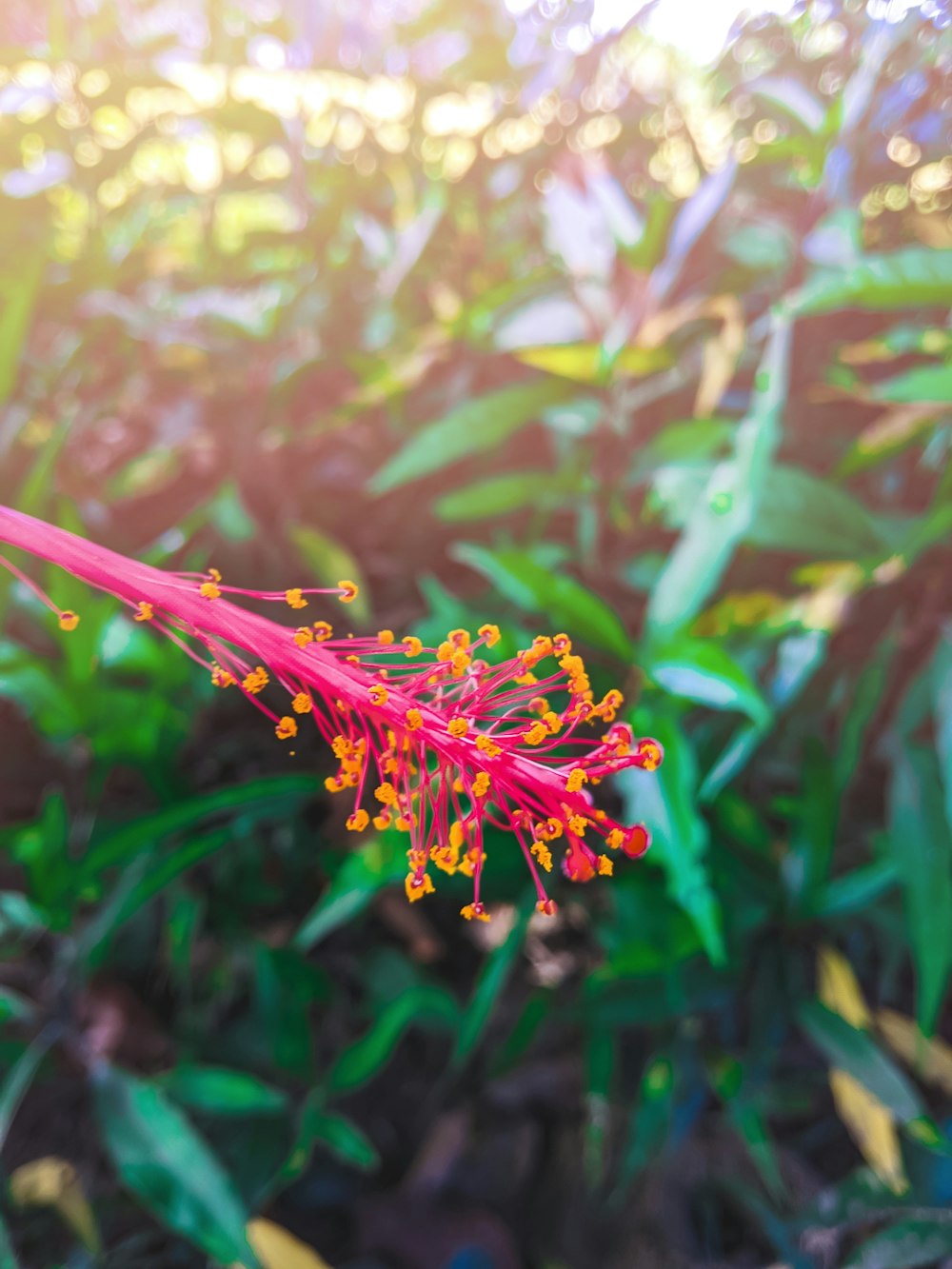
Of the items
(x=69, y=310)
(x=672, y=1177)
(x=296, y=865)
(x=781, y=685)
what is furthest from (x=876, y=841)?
(x=69, y=310)

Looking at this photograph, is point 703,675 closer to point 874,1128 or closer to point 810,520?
point 810,520

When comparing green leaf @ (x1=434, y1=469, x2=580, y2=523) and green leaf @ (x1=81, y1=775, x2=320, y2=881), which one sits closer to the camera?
green leaf @ (x1=81, y1=775, x2=320, y2=881)

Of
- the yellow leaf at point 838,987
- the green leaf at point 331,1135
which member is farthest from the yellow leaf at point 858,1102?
the green leaf at point 331,1135

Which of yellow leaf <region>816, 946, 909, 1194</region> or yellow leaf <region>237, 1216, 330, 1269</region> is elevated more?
yellow leaf <region>237, 1216, 330, 1269</region>

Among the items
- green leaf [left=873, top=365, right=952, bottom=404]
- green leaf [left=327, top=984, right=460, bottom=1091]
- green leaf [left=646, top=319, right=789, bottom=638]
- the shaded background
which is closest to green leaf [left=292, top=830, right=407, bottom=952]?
the shaded background

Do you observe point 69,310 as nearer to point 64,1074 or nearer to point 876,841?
point 64,1074

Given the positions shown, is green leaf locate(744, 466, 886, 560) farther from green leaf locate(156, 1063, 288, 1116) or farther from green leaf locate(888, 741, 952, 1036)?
green leaf locate(156, 1063, 288, 1116)

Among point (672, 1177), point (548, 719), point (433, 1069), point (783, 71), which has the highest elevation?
point (783, 71)

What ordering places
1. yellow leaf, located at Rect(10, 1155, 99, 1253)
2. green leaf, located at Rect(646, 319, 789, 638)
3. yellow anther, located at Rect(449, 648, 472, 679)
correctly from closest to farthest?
yellow anther, located at Rect(449, 648, 472, 679) → green leaf, located at Rect(646, 319, 789, 638) → yellow leaf, located at Rect(10, 1155, 99, 1253)
